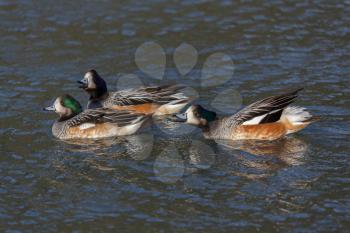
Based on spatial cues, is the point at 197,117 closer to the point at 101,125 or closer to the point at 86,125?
the point at 101,125

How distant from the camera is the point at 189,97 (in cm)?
1476

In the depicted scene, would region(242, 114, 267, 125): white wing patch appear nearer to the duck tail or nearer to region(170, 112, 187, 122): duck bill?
the duck tail

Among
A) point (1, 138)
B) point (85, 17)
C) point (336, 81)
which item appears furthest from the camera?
point (85, 17)

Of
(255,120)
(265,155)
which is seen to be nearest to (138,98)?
(255,120)

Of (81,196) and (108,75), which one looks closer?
(81,196)

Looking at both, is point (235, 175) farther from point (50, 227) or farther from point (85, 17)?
point (85, 17)

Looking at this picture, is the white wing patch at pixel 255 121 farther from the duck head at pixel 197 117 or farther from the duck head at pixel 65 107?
the duck head at pixel 65 107

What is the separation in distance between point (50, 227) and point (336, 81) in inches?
271

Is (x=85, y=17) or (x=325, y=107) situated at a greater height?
(x=85, y=17)

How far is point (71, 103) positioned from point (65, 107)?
0.13 meters

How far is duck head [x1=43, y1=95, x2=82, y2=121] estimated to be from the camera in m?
14.0

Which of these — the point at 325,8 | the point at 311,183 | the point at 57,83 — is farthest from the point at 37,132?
the point at 325,8

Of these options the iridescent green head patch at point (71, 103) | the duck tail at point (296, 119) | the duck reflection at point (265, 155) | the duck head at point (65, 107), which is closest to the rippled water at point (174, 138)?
the duck reflection at point (265, 155)

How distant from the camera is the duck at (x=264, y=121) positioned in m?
13.1
